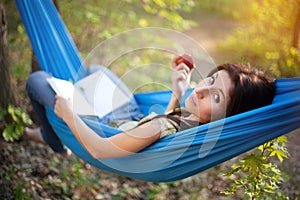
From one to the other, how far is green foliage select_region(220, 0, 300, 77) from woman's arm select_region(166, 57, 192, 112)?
1051mm

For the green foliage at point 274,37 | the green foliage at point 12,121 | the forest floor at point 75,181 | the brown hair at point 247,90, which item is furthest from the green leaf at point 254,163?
the green foliage at point 274,37

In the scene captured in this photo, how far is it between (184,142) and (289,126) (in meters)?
0.37

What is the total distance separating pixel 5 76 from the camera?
238 centimetres

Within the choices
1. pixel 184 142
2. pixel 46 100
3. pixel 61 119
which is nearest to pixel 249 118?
pixel 184 142

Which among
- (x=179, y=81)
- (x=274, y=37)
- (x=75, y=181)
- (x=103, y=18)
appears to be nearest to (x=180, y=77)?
(x=179, y=81)

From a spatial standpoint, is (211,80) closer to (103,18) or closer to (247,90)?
(247,90)

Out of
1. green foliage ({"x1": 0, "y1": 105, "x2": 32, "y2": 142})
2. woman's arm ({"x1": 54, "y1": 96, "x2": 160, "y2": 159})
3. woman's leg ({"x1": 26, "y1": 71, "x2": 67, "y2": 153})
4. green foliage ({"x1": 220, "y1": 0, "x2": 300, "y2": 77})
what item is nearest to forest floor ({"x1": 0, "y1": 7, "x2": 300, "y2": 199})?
green foliage ({"x1": 0, "y1": 105, "x2": 32, "y2": 142})

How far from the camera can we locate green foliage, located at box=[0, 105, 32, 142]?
2.38 m

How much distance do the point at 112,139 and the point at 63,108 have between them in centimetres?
31

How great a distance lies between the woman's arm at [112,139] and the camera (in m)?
1.69

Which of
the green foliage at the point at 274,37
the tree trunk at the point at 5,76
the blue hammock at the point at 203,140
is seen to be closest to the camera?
the blue hammock at the point at 203,140

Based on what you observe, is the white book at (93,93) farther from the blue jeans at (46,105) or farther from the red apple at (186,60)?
the red apple at (186,60)

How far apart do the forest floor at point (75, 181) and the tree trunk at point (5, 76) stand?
252 millimetres

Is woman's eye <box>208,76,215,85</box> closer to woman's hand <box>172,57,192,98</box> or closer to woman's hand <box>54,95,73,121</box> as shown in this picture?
woman's hand <box>172,57,192,98</box>
